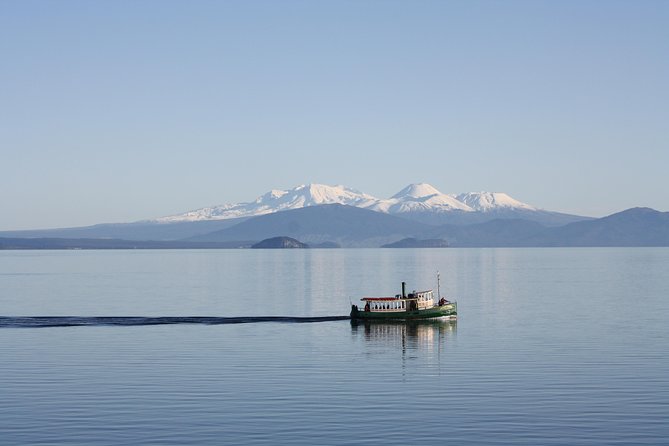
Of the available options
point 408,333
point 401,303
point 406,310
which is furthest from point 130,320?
point 408,333

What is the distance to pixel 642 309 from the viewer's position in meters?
136

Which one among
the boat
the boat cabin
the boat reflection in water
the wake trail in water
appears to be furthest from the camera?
the boat cabin

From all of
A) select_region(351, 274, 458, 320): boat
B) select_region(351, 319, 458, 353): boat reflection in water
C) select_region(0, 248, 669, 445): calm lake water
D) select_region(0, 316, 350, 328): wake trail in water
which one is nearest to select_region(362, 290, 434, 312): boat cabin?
select_region(351, 274, 458, 320): boat

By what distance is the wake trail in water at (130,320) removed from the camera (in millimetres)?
114562

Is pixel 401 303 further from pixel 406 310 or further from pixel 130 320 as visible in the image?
pixel 130 320

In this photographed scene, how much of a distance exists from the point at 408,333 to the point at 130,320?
35912mm

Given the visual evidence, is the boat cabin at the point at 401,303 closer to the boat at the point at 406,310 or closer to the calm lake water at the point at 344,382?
the boat at the point at 406,310

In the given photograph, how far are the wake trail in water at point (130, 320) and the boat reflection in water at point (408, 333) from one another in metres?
8.56

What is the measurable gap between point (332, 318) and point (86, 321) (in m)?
31.7

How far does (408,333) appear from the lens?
357 ft

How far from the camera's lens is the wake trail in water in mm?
114562

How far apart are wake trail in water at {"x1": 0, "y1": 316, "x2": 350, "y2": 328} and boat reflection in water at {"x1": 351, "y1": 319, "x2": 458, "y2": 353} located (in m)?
8.56

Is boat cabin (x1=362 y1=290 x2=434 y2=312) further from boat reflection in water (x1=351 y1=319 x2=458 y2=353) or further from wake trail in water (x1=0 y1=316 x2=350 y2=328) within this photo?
wake trail in water (x1=0 y1=316 x2=350 y2=328)

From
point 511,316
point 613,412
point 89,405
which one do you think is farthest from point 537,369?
point 511,316
